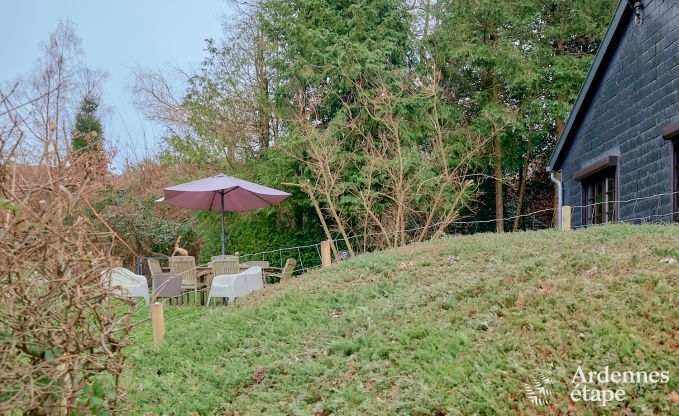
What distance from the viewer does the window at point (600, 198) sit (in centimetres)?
1162

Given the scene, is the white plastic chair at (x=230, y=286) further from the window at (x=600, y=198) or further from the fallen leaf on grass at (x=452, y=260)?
the window at (x=600, y=198)

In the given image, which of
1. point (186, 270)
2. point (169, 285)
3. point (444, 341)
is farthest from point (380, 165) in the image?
point (444, 341)

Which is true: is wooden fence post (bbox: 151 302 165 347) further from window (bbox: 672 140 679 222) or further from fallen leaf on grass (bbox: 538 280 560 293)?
window (bbox: 672 140 679 222)

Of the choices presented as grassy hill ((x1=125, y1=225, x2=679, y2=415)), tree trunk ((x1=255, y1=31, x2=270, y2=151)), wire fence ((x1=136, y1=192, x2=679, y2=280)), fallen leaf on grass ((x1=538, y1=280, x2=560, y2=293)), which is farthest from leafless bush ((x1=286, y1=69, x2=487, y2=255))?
fallen leaf on grass ((x1=538, y1=280, x2=560, y2=293))

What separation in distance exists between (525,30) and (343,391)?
52.8ft

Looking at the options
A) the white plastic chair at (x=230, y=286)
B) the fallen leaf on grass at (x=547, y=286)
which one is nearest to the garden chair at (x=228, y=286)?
the white plastic chair at (x=230, y=286)

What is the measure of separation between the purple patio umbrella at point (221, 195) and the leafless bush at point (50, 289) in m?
7.33

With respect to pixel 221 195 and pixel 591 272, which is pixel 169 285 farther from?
pixel 591 272

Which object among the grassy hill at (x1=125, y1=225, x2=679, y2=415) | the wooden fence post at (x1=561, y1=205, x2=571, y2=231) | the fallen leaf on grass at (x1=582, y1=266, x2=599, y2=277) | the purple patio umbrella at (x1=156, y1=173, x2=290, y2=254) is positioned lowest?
the grassy hill at (x1=125, y1=225, x2=679, y2=415)

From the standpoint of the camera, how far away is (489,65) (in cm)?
1819

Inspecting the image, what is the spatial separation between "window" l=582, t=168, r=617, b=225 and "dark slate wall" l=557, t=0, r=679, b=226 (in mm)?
440

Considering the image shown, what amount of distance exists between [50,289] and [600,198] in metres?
11.9

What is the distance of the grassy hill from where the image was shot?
3787 millimetres

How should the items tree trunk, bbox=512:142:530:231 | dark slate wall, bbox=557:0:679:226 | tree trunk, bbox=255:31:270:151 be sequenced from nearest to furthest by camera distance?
dark slate wall, bbox=557:0:679:226, tree trunk, bbox=255:31:270:151, tree trunk, bbox=512:142:530:231
